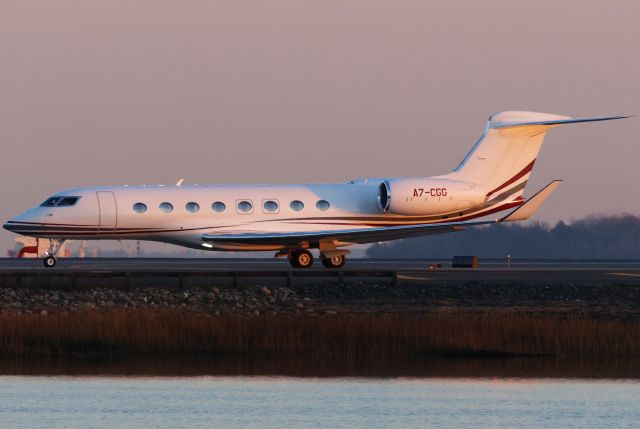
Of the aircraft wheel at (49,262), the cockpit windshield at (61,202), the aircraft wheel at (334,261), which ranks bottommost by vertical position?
the aircraft wheel at (334,261)

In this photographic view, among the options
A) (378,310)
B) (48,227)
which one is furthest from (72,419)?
(48,227)

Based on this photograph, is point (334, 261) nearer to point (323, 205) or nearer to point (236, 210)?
point (323, 205)

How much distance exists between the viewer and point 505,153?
1850 inches

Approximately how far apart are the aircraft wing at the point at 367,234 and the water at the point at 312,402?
1883 centimetres

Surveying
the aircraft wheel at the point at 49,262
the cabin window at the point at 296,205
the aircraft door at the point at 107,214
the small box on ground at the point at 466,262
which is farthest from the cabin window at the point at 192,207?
the small box on ground at the point at 466,262

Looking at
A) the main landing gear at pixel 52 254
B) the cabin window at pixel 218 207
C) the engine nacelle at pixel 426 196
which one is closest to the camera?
the cabin window at pixel 218 207

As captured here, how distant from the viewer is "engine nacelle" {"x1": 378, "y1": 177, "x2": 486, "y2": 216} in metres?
45.0

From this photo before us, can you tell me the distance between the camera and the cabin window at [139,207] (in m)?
44.4

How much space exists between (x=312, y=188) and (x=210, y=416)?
25.4 meters

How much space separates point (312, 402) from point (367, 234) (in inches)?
858

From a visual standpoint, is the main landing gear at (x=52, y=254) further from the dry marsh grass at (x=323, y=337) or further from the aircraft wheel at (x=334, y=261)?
the dry marsh grass at (x=323, y=337)

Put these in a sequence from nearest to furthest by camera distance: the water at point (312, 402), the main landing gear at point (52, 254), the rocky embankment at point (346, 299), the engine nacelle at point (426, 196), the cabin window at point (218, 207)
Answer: the water at point (312, 402) → the rocky embankment at point (346, 299) → the cabin window at point (218, 207) → the engine nacelle at point (426, 196) → the main landing gear at point (52, 254)

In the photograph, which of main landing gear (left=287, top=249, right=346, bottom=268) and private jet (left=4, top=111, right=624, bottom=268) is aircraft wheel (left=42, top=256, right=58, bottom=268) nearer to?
Result: private jet (left=4, top=111, right=624, bottom=268)

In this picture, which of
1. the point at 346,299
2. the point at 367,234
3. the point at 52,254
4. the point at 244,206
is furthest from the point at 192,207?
the point at 346,299
